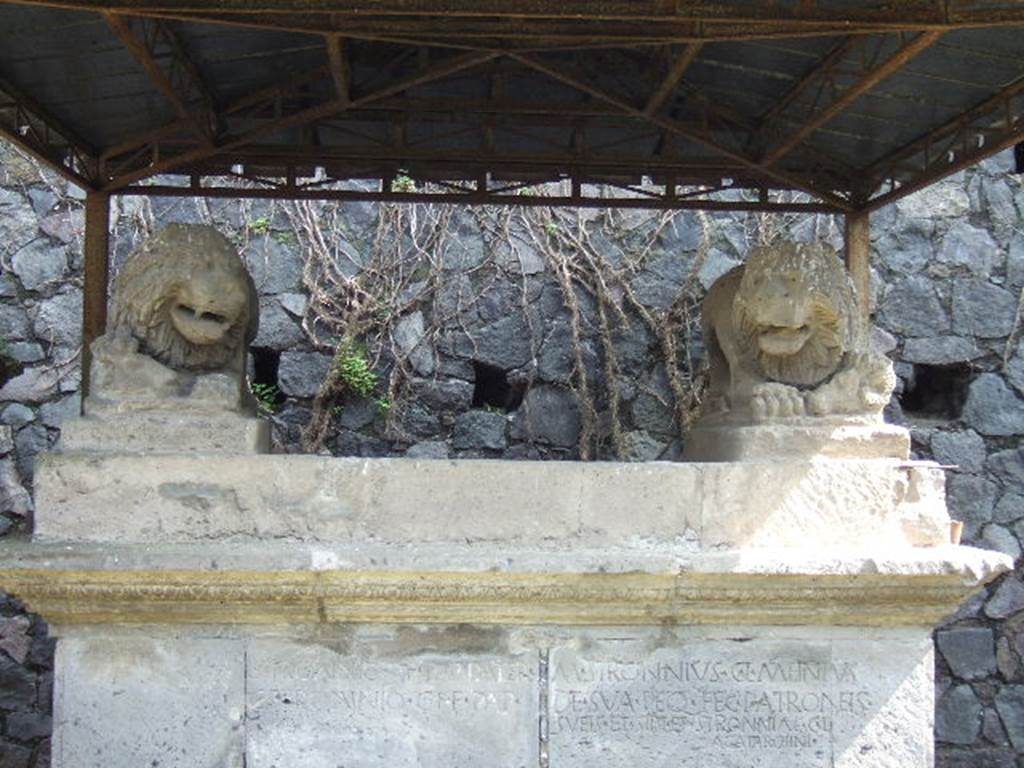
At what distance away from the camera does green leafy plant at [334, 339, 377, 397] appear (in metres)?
8.48

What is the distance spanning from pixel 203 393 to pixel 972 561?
2.75 m

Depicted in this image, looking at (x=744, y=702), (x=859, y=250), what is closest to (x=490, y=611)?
(x=744, y=702)

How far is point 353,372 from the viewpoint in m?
8.48

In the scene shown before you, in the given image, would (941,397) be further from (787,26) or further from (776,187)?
(787,26)

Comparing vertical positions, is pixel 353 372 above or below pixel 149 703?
above

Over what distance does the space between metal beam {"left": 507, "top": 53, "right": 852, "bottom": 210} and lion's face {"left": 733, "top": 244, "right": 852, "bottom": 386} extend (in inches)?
54.2

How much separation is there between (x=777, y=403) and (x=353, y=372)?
421 centimetres

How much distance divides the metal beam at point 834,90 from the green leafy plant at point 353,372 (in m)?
3.12

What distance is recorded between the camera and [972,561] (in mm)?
4398

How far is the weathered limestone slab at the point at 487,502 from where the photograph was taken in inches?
171

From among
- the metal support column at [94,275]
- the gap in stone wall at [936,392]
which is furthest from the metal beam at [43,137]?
the gap in stone wall at [936,392]

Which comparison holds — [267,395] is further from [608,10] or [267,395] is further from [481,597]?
[608,10]

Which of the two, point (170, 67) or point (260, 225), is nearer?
point (170, 67)

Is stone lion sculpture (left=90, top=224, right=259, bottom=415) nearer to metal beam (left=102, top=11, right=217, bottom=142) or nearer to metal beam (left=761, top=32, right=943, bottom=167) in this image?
metal beam (left=102, top=11, right=217, bottom=142)
